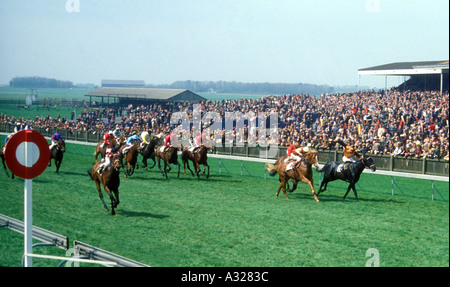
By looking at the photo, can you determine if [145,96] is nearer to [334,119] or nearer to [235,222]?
[334,119]

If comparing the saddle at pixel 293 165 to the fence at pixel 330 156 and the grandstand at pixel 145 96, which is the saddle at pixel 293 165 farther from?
the grandstand at pixel 145 96

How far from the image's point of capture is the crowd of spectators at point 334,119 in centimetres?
1730

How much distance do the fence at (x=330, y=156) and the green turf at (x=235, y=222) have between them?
2.13 ft

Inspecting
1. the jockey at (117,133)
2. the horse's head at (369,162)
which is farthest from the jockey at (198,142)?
the horse's head at (369,162)

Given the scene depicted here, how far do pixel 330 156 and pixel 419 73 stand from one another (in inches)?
294

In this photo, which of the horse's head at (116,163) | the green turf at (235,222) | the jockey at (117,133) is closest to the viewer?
the green turf at (235,222)

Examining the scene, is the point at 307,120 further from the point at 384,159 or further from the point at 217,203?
the point at 217,203

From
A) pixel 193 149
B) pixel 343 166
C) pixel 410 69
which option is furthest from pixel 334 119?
pixel 343 166

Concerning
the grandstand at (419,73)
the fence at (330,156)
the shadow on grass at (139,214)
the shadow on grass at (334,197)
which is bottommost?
the shadow on grass at (334,197)

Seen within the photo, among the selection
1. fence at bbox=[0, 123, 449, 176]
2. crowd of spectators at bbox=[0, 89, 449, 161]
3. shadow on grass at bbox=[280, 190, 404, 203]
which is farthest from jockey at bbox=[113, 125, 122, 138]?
shadow on grass at bbox=[280, 190, 404, 203]

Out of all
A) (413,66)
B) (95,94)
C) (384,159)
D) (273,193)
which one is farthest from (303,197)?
(413,66)

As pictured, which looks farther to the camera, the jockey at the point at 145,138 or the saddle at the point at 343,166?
the jockey at the point at 145,138

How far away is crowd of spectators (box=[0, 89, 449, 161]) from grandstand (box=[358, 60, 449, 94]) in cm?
156

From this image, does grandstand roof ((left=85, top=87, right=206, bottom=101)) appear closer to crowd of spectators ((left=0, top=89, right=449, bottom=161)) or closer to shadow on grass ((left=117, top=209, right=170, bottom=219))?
crowd of spectators ((left=0, top=89, right=449, bottom=161))
